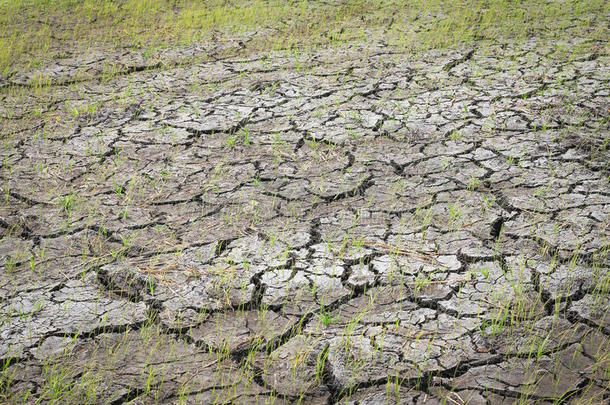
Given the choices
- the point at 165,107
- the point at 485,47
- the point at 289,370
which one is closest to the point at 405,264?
the point at 289,370

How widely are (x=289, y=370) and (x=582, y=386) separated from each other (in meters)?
1.00

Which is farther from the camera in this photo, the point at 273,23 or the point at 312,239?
the point at 273,23

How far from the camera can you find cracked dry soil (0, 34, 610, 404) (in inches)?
89.8

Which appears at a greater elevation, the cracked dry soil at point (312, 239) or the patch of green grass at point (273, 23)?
the patch of green grass at point (273, 23)

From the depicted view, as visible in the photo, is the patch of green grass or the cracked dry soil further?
the patch of green grass

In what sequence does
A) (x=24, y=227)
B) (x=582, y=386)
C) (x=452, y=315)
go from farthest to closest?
1. (x=24, y=227)
2. (x=452, y=315)
3. (x=582, y=386)

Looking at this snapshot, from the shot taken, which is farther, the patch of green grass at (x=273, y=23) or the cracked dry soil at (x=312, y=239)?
the patch of green grass at (x=273, y=23)

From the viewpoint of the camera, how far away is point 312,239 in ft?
10.2

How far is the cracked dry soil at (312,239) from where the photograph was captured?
2281 mm

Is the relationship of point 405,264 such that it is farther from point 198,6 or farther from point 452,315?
point 198,6

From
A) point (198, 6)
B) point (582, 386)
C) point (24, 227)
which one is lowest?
point (582, 386)

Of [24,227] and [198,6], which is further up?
[198,6]

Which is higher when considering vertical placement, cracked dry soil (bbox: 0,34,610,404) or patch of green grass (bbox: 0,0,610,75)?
patch of green grass (bbox: 0,0,610,75)

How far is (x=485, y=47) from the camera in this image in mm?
5844
